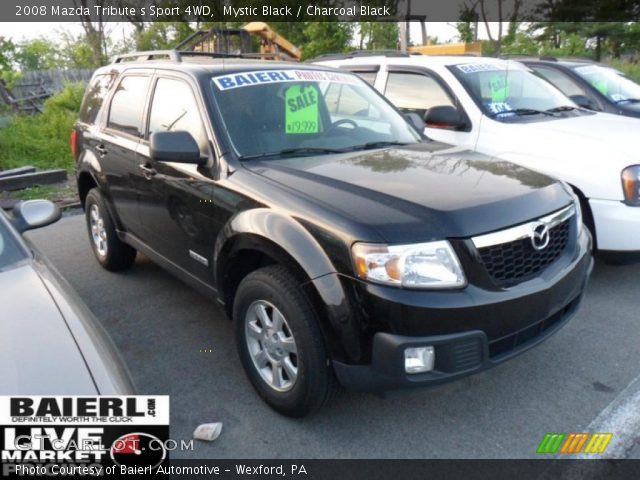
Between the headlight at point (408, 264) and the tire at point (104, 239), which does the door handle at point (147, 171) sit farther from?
the headlight at point (408, 264)

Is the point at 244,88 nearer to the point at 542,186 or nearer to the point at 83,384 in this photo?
the point at 542,186

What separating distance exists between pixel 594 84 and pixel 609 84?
1.00ft

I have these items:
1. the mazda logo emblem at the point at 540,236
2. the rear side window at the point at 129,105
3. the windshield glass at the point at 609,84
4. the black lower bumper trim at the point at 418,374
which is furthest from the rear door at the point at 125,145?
the windshield glass at the point at 609,84

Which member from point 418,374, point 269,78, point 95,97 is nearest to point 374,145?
point 269,78

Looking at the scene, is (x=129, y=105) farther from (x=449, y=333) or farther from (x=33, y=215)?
(x=449, y=333)

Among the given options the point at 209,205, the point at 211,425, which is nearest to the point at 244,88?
the point at 209,205

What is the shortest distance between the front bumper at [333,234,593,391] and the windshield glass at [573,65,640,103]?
6.28 meters

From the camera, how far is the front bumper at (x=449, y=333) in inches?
92.7

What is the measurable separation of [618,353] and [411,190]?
1.88 meters

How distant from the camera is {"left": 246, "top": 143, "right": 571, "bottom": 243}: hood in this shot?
2.47 meters

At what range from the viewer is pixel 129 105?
429 centimetres

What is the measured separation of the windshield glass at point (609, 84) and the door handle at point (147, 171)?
6.49m

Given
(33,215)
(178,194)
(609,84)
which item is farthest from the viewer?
(609,84)

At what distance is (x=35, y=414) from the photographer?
1696mm
